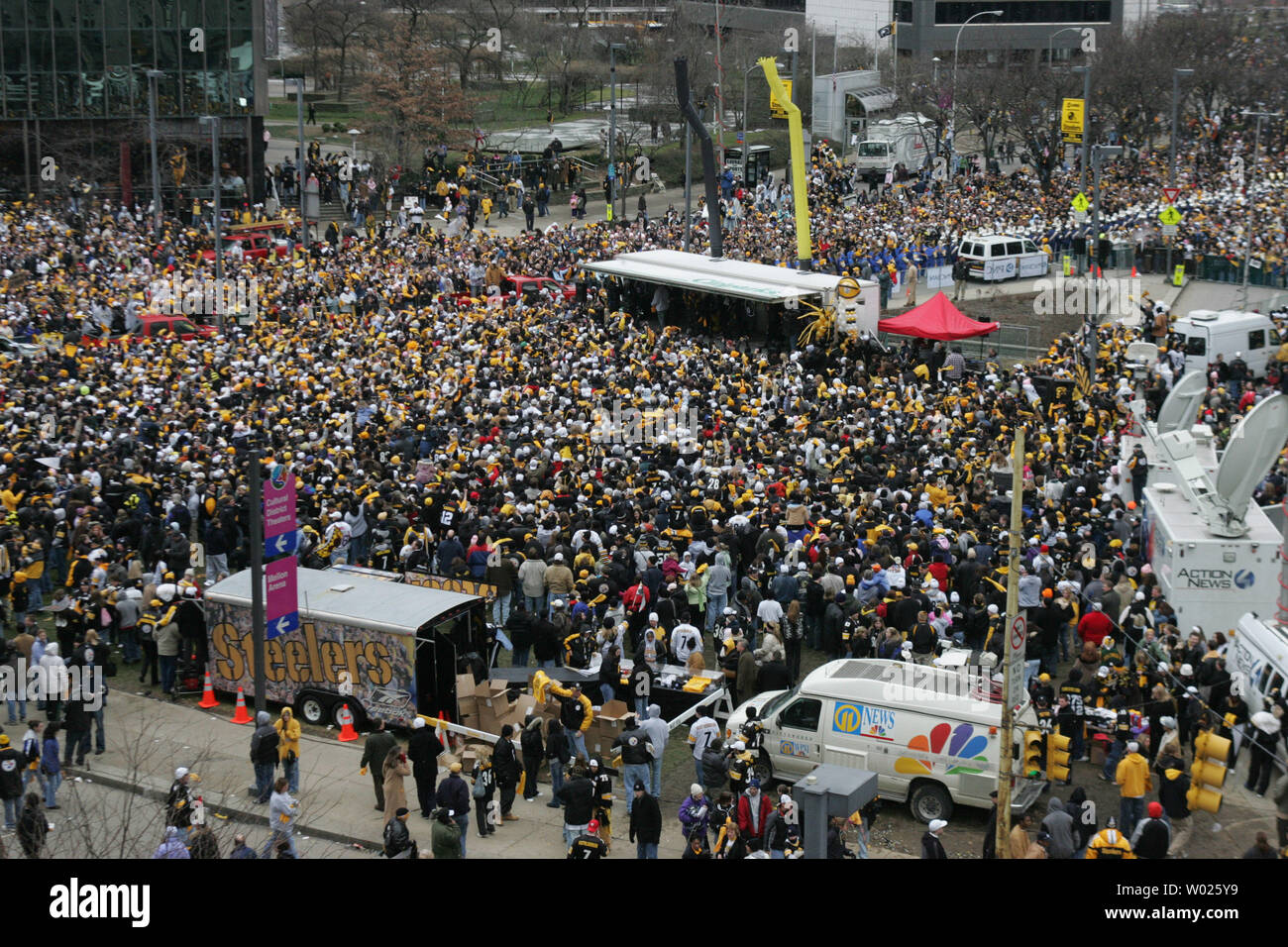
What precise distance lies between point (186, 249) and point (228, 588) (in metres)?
29.9

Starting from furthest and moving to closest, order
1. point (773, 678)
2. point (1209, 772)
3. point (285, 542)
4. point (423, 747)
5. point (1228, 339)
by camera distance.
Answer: point (1228, 339) → point (773, 678) → point (285, 542) → point (423, 747) → point (1209, 772)

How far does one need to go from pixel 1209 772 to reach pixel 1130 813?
4.74ft

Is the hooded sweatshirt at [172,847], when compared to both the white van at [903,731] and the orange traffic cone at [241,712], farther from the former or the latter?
the white van at [903,731]

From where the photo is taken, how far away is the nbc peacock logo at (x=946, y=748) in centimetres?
1574

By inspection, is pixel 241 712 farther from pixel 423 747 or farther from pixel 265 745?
pixel 423 747

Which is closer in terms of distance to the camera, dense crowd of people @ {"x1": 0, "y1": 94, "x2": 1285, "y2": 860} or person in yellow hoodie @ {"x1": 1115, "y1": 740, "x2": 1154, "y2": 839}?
person in yellow hoodie @ {"x1": 1115, "y1": 740, "x2": 1154, "y2": 839}

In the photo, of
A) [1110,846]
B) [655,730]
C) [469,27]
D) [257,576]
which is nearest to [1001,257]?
[655,730]

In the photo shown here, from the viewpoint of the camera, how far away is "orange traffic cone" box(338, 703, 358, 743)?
1892cm

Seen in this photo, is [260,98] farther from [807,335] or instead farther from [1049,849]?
[1049,849]

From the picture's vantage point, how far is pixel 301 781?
17672 mm

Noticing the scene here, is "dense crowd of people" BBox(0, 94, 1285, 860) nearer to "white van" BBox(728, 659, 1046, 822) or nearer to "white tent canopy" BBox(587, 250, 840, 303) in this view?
"white tent canopy" BBox(587, 250, 840, 303)

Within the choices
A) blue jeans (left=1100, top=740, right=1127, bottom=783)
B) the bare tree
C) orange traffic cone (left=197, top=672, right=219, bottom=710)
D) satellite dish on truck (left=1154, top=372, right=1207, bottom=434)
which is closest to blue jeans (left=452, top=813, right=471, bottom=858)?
orange traffic cone (left=197, top=672, right=219, bottom=710)

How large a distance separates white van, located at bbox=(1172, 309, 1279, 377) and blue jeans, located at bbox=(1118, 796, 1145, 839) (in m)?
19.1

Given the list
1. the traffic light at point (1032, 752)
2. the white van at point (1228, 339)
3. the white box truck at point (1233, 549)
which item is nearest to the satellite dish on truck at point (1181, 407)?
the white box truck at point (1233, 549)
